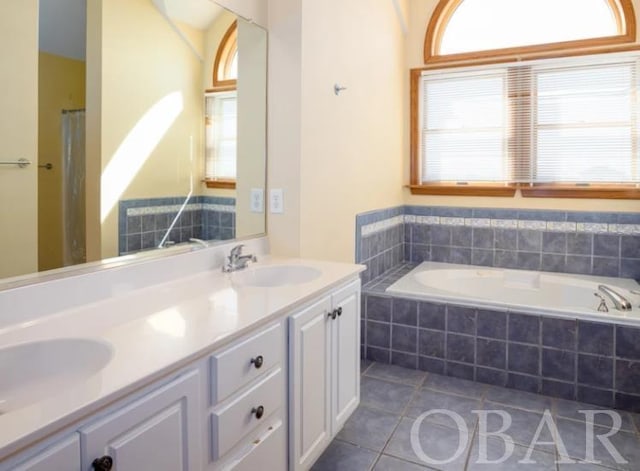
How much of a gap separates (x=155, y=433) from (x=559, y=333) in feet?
7.53

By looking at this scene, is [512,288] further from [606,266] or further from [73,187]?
[73,187]

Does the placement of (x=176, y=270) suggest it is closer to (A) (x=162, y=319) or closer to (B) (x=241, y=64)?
(A) (x=162, y=319)

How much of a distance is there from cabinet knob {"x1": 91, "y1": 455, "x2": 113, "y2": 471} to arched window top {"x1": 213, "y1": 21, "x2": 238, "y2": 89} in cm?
164

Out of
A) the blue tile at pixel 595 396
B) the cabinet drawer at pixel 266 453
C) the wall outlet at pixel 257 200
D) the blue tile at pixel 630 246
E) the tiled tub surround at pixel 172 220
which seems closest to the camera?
the cabinet drawer at pixel 266 453

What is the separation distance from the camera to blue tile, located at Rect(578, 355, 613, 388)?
2.47m

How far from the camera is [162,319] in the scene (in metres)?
1.36

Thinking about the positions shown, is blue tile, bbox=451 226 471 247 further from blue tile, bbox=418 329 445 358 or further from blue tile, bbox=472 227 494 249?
blue tile, bbox=418 329 445 358

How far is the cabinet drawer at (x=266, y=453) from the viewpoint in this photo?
4.38 ft

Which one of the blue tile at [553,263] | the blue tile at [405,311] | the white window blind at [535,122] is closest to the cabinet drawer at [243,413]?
the blue tile at [405,311]

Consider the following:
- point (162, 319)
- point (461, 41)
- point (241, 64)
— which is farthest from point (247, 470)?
point (461, 41)

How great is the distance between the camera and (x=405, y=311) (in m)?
2.97

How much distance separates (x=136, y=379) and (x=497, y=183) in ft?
11.2

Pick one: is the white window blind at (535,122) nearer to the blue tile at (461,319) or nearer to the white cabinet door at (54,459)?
the blue tile at (461,319)

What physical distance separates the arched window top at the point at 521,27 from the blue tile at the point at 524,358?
Result: 2274mm
